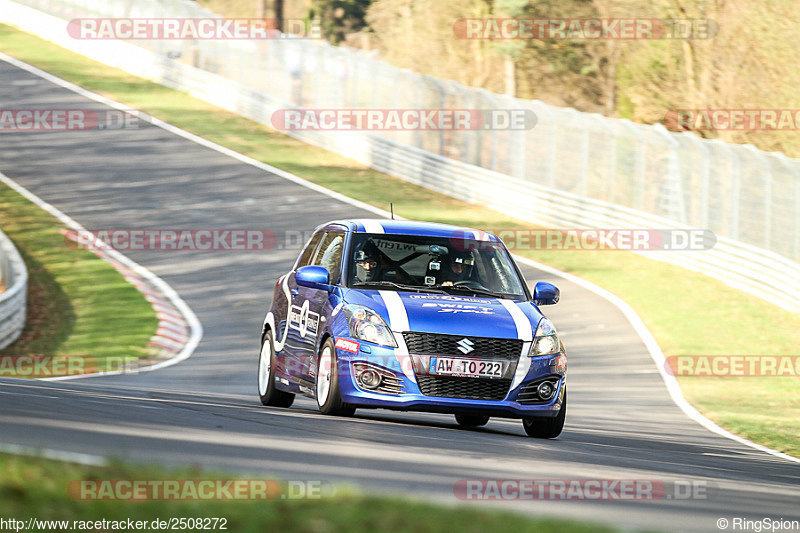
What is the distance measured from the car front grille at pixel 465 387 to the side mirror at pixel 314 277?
1352 millimetres

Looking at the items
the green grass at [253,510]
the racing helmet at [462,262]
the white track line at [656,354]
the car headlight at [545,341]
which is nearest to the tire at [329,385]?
the racing helmet at [462,262]

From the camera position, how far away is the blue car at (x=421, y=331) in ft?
33.8

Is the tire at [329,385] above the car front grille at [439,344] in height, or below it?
below

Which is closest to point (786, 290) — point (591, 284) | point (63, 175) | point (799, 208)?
point (799, 208)

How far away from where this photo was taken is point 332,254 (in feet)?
38.7

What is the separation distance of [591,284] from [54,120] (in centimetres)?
2043

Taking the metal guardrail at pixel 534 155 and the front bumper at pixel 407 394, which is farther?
the metal guardrail at pixel 534 155

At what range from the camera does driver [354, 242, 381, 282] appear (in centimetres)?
1122

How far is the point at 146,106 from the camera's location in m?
42.2

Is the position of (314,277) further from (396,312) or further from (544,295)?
(544,295)

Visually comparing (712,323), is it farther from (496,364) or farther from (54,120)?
(54,120)

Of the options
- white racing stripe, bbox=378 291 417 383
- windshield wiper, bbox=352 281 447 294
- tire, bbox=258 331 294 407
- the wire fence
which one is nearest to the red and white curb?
tire, bbox=258 331 294 407

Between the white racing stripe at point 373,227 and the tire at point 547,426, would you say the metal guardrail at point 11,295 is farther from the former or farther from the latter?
the tire at point 547,426

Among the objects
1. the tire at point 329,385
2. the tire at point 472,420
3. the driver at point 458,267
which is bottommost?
the tire at point 472,420
